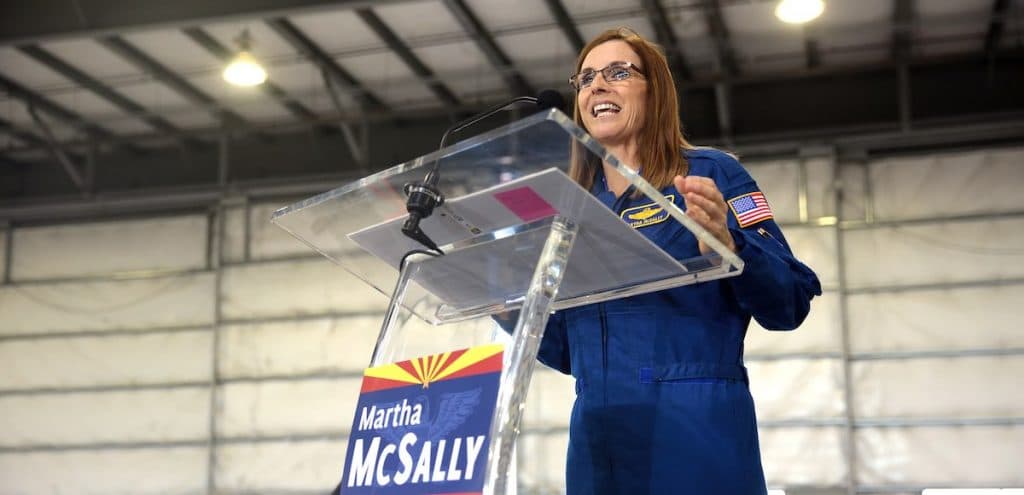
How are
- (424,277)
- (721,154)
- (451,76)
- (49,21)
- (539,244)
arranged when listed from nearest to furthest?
(539,244), (424,277), (721,154), (49,21), (451,76)

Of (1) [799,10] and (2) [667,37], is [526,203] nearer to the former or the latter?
(1) [799,10]

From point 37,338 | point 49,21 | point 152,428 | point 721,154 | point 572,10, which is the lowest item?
point 721,154

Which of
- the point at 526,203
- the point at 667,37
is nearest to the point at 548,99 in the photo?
the point at 526,203

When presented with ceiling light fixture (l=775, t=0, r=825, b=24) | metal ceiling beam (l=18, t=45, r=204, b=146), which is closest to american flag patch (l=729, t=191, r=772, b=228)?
ceiling light fixture (l=775, t=0, r=825, b=24)

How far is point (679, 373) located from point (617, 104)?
0.47m

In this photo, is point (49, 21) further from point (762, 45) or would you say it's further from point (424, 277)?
point (424, 277)

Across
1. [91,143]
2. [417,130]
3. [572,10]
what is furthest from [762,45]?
[91,143]

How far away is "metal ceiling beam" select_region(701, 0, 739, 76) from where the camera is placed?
28.0 ft

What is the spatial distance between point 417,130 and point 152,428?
3866mm

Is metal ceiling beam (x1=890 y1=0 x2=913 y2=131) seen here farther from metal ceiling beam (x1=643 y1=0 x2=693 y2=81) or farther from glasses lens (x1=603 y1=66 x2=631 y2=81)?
glasses lens (x1=603 y1=66 x2=631 y2=81)

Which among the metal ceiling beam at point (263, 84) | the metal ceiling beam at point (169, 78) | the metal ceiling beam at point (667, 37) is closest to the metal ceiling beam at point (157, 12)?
the metal ceiling beam at point (169, 78)

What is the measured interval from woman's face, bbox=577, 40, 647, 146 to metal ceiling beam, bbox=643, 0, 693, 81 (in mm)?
6820

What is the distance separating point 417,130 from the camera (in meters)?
10.9

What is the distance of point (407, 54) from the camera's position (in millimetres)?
9492
